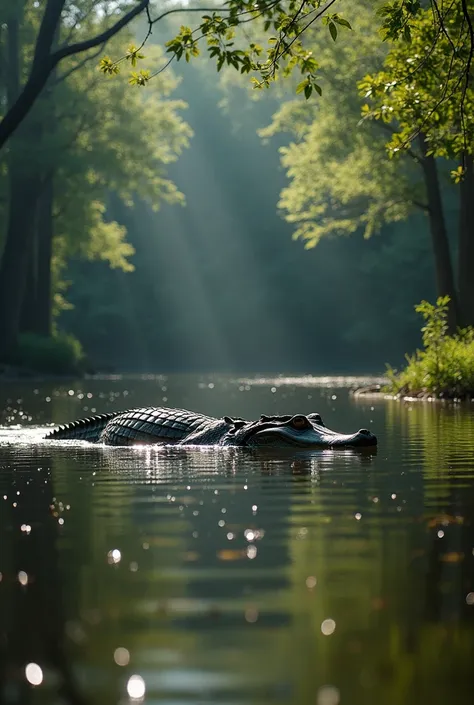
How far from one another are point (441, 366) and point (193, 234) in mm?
54163

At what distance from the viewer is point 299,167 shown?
38531 millimetres

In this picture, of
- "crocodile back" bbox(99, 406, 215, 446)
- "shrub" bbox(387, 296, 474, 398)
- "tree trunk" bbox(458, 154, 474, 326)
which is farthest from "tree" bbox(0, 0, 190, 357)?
"crocodile back" bbox(99, 406, 215, 446)

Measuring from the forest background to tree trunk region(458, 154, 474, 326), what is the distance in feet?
26.4

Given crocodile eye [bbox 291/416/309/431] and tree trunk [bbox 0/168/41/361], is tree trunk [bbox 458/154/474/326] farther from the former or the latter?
crocodile eye [bbox 291/416/309/431]

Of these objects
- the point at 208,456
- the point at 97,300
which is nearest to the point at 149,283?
the point at 97,300

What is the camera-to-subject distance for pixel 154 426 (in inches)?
542

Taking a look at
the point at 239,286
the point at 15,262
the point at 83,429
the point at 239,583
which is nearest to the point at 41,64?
the point at 83,429

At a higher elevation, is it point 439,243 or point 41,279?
point 41,279

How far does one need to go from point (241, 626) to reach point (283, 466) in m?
6.14

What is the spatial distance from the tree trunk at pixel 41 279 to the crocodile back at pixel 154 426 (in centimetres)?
3017

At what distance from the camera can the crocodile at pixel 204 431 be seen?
12250mm

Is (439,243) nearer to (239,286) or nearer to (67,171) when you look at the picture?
(67,171)

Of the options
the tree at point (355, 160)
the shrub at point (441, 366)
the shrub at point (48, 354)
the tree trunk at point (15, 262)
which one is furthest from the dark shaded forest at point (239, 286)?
the shrub at point (441, 366)

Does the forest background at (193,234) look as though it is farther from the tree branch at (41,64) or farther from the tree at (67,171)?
the tree branch at (41,64)
